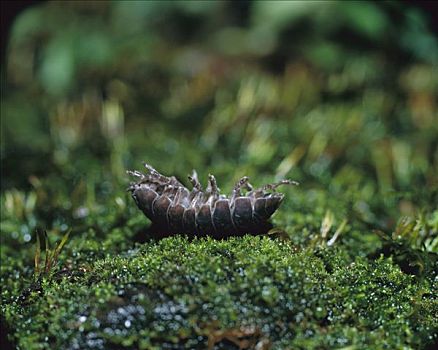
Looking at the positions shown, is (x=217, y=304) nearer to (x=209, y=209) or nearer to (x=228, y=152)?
(x=209, y=209)

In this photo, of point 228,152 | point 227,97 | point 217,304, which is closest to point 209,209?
point 217,304

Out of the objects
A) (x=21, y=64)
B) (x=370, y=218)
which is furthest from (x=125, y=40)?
(x=370, y=218)

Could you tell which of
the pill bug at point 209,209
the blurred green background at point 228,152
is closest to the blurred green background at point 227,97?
the blurred green background at point 228,152

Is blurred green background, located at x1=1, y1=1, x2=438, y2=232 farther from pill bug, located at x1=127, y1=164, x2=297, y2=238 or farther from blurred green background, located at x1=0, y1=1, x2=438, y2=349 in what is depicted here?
pill bug, located at x1=127, y1=164, x2=297, y2=238

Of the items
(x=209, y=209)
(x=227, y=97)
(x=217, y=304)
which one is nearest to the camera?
(x=217, y=304)

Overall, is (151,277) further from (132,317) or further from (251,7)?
(251,7)

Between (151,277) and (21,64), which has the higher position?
(151,277)
